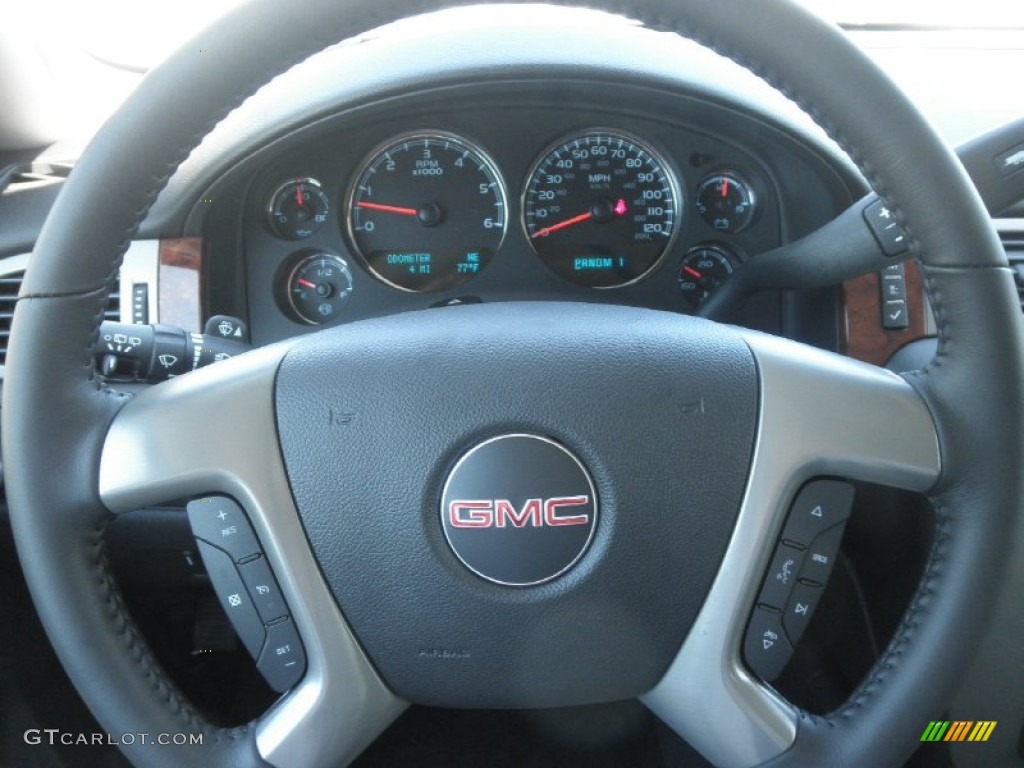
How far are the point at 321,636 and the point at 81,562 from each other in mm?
228

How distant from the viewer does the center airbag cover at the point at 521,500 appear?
102 centimetres

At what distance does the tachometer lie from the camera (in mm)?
2066

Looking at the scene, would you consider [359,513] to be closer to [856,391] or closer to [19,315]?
[19,315]

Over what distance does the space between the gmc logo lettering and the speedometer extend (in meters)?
1.15

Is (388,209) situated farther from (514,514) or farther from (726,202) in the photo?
(514,514)

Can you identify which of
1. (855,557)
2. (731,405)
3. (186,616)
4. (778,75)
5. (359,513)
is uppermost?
(778,75)

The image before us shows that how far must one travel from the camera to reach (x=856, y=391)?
1.03m

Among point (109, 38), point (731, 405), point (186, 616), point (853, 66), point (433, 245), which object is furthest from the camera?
point (109, 38)

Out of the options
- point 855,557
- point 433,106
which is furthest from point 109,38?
point 855,557

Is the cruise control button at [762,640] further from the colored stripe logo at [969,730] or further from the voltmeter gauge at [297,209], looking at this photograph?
the voltmeter gauge at [297,209]

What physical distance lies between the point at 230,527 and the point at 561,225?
3.99 ft

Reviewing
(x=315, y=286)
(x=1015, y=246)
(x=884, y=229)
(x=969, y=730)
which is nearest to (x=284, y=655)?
(x=884, y=229)

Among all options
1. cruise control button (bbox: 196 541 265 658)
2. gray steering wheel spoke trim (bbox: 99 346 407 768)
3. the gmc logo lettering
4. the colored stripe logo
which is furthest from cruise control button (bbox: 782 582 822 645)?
the colored stripe logo

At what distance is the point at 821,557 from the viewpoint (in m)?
1.05
